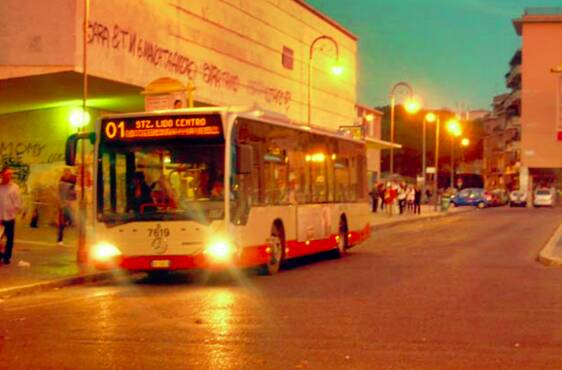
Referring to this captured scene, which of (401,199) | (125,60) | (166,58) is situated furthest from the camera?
(401,199)

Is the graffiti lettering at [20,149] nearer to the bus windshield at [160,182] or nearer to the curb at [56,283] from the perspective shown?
the curb at [56,283]

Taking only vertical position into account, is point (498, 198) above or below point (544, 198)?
below

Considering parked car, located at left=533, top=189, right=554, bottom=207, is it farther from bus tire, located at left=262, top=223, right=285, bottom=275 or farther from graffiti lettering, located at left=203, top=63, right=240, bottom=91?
bus tire, located at left=262, top=223, right=285, bottom=275

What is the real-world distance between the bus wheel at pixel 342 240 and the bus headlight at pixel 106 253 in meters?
7.41

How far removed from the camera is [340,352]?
9789 millimetres

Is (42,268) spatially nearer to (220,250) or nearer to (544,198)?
(220,250)

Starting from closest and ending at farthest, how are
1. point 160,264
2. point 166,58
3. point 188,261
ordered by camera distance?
point 188,261 → point 160,264 → point 166,58

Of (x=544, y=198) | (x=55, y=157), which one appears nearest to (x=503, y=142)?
(x=544, y=198)

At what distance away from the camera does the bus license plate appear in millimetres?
17359

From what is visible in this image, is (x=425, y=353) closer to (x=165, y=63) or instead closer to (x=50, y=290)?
(x=50, y=290)

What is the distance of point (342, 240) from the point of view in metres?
24.2

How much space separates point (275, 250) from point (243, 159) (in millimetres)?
2678

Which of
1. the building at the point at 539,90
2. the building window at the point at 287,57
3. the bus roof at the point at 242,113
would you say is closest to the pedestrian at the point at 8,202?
the bus roof at the point at 242,113

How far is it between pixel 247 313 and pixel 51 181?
2142 centimetres
